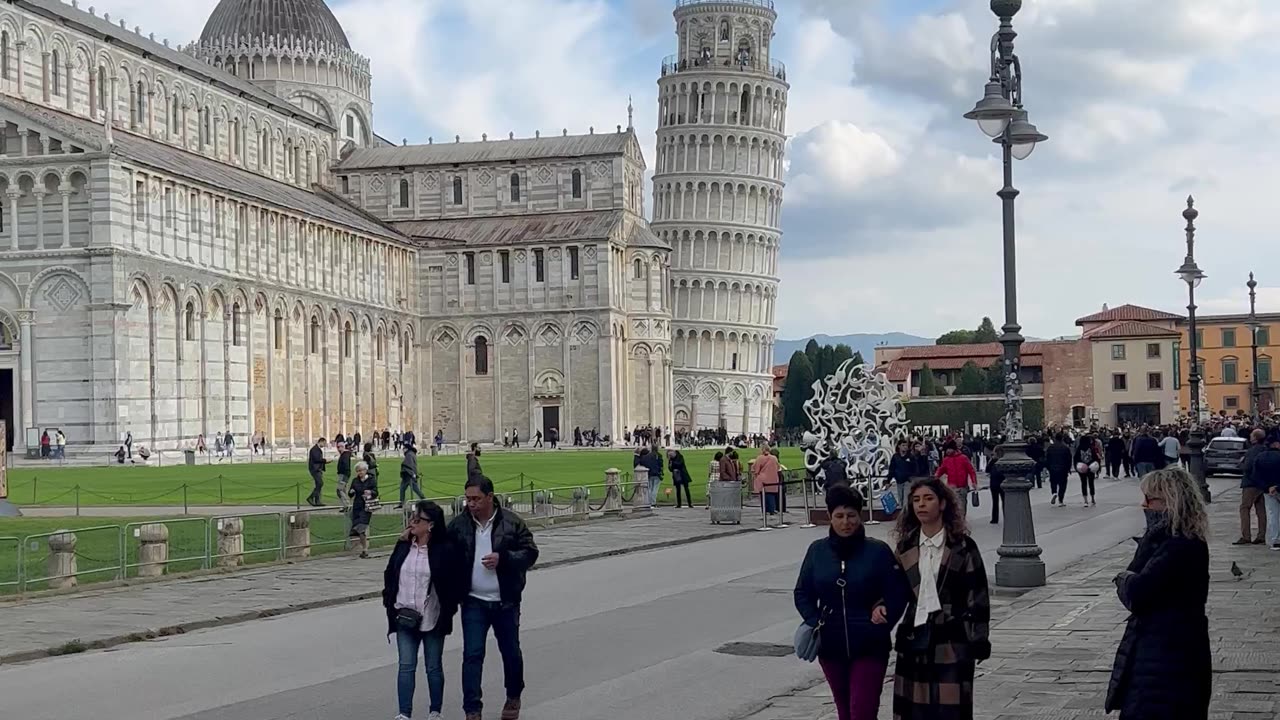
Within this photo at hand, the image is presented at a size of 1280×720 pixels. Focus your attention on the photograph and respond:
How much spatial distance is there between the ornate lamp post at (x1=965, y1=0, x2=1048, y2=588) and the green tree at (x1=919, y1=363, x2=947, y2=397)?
341 feet

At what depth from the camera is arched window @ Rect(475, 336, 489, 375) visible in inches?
3748

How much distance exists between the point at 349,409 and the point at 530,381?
11.9 meters

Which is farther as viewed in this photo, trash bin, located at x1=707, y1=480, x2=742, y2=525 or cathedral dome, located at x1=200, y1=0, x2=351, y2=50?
cathedral dome, located at x1=200, y1=0, x2=351, y2=50

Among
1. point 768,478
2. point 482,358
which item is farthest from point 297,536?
point 482,358

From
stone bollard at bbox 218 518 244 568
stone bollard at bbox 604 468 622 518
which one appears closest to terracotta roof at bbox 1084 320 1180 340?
stone bollard at bbox 604 468 622 518

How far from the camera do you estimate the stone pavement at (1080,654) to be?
10.5 meters

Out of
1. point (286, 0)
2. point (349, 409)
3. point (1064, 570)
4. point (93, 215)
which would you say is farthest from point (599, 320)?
point (1064, 570)

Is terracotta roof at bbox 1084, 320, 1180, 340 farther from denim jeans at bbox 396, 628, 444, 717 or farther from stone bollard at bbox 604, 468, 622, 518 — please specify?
denim jeans at bbox 396, 628, 444, 717

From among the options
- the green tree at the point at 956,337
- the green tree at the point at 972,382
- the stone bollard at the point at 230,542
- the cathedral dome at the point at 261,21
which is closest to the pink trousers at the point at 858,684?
the stone bollard at the point at 230,542

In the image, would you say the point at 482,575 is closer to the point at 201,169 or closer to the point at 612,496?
the point at 612,496

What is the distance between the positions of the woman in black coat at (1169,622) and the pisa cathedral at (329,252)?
61411 mm

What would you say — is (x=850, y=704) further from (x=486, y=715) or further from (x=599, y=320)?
(x=599, y=320)

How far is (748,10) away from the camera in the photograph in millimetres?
124125

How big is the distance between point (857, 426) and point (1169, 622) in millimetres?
27557
